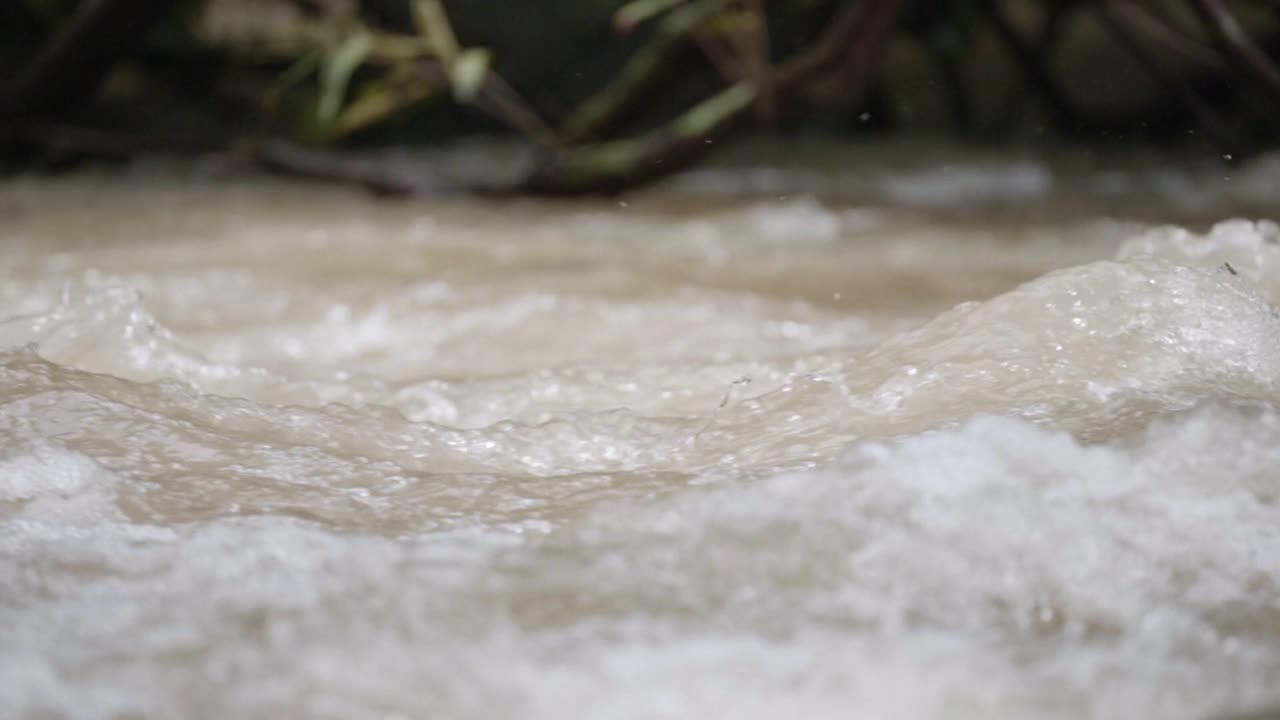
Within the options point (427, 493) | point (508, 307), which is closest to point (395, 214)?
point (508, 307)

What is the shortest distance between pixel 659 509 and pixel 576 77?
4.57m

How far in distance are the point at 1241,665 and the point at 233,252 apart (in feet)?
8.06

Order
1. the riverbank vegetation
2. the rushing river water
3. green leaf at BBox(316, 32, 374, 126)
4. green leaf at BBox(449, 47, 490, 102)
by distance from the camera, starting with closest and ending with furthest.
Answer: the rushing river water, green leaf at BBox(449, 47, 490, 102), green leaf at BBox(316, 32, 374, 126), the riverbank vegetation

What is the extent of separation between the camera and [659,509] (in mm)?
1139

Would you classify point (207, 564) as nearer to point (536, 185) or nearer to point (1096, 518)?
point (1096, 518)

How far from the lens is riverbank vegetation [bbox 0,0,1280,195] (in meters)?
4.31

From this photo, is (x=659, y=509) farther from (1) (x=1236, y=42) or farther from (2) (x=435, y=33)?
(2) (x=435, y=33)

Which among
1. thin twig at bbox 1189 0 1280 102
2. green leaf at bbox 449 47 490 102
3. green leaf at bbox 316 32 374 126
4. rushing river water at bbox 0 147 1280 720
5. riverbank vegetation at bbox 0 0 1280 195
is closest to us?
rushing river water at bbox 0 147 1280 720

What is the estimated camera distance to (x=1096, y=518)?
1.07 metres

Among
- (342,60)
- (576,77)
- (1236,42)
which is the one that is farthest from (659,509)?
(576,77)

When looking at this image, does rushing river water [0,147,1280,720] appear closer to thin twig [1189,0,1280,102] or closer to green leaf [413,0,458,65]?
thin twig [1189,0,1280,102]

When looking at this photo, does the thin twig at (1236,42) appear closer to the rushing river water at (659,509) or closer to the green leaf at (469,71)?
the rushing river water at (659,509)

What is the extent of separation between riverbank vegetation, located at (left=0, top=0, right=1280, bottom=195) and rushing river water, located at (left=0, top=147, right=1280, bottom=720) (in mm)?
2377

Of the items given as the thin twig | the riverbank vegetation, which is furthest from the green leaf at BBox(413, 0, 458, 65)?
the thin twig
